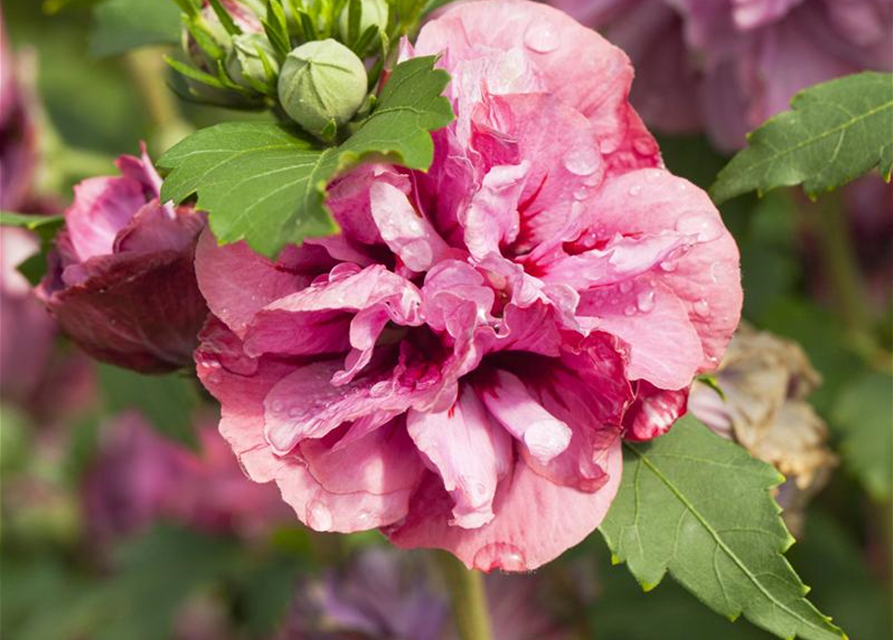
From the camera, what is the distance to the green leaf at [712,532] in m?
0.63

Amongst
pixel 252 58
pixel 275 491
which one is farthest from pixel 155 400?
pixel 252 58

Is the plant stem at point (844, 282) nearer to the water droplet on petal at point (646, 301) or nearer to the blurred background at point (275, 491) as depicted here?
the blurred background at point (275, 491)

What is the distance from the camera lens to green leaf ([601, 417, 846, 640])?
25.0 inches

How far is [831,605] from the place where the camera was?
1173 millimetres

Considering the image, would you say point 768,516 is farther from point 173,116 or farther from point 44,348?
point 44,348

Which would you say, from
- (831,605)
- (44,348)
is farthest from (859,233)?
(44,348)

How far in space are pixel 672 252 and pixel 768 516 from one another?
0.15 meters

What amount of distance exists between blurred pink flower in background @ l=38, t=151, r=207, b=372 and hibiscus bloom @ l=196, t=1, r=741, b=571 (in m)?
0.08

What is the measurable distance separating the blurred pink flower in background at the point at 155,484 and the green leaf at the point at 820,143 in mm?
940

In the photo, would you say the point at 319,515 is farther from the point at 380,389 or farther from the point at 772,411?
the point at 772,411

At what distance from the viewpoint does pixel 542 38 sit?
66 centimetres

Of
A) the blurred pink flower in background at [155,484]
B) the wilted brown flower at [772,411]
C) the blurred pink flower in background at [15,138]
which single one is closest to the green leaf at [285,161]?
the wilted brown flower at [772,411]

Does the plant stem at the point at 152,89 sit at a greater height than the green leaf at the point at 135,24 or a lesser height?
lesser

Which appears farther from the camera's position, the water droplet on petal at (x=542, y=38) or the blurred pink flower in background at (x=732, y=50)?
the blurred pink flower in background at (x=732, y=50)
